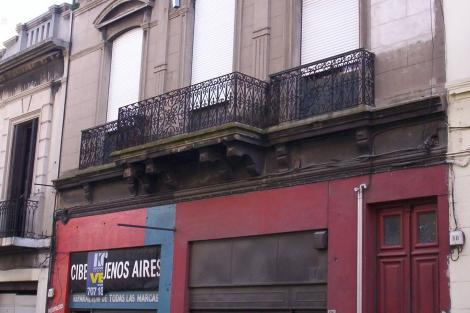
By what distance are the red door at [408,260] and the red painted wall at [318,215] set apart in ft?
0.78

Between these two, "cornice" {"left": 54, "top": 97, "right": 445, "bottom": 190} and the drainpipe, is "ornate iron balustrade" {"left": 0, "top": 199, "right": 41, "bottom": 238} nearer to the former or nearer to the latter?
"cornice" {"left": 54, "top": 97, "right": 445, "bottom": 190}

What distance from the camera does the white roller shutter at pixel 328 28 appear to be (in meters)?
12.2

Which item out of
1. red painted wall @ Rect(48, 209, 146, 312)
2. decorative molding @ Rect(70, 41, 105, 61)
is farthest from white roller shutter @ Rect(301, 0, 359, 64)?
decorative molding @ Rect(70, 41, 105, 61)

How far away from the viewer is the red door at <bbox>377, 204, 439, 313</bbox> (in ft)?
33.5

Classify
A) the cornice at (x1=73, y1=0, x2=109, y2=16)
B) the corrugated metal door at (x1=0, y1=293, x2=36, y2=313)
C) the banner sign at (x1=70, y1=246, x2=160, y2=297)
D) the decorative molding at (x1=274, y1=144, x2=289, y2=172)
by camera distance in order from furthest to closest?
1. the cornice at (x1=73, y1=0, x2=109, y2=16)
2. the corrugated metal door at (x1=0, y1=293, x2=36, y2=313)
3. the banner sign at (x1=70, y1=246, x2=160, y2=297)
4. the decorative molding at (x1=274, y1=144, x2=289, y2=172)

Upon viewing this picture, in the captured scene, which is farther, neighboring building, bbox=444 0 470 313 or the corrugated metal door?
the corrugated metal door

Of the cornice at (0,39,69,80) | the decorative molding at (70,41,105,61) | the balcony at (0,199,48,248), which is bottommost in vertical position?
the balcony at (0,199,48,248)

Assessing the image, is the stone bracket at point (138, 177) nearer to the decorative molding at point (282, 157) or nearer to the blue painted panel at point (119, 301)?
the blue painted panel at point (119, 301)

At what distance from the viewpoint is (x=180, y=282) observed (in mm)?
13586

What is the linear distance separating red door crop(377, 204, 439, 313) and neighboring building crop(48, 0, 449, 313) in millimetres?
21

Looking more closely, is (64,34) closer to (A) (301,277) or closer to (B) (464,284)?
(A) (301,277)

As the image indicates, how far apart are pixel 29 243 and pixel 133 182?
363 centimetres

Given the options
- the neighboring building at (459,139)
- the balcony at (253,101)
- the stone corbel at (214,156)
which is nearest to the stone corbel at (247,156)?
the stone corbel at (214,156)

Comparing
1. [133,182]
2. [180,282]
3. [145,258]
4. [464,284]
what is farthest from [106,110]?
[464,284]
